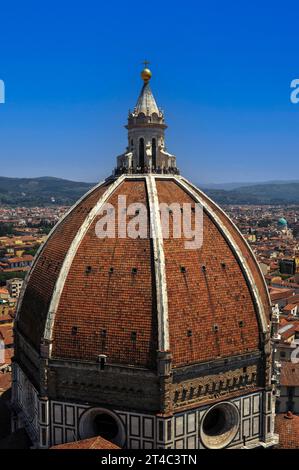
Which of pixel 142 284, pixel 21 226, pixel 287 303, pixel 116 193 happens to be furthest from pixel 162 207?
pixel 21 226

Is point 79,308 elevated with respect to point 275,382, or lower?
elevated

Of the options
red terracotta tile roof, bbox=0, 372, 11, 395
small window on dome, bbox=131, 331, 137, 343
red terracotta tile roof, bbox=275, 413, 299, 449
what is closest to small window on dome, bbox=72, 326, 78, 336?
small window on dome, bbox=131, 331, 137, 343

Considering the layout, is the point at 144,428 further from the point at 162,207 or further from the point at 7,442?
the point at 162,207

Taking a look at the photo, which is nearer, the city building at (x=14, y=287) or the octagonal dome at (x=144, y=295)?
the octagonal dome at (x=144, y=295)

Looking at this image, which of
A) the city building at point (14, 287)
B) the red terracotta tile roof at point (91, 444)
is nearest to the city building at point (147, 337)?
the red terracotta tile roof at point (91, 444)

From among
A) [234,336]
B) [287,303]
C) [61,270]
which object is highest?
[61,270]

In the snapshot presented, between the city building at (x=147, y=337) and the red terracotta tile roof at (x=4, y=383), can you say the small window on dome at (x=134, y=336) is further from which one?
the red terracotta tile roof at (x=4, y=383)

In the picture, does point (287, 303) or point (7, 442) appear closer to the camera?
point (7, 442)

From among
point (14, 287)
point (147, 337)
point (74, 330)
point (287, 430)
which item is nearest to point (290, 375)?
point (287, 430)
